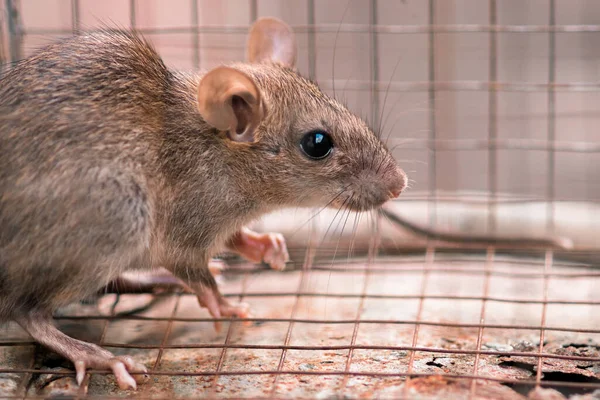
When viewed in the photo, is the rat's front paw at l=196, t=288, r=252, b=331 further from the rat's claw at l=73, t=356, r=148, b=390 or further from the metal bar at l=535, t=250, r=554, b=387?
the metal bar at l=535, t=250, r=554, b=387

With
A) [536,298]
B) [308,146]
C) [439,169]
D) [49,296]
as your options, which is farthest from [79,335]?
[439,169]

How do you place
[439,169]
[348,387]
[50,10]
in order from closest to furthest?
[348,387] < [439,169] < [50,10]

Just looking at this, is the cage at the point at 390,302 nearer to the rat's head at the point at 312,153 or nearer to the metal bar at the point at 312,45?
the metal bar at the point at 312,45

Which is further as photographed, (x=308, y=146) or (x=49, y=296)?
(x=308, y=146)

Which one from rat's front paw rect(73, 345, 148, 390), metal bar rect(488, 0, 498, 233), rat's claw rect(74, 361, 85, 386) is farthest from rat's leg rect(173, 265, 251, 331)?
metal bar rect(488, 0, 498, 233)

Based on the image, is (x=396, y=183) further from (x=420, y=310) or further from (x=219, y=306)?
(x=219, y=306)

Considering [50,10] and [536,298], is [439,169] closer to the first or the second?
[536,298]

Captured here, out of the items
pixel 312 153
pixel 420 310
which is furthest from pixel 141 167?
pixel 420 310
